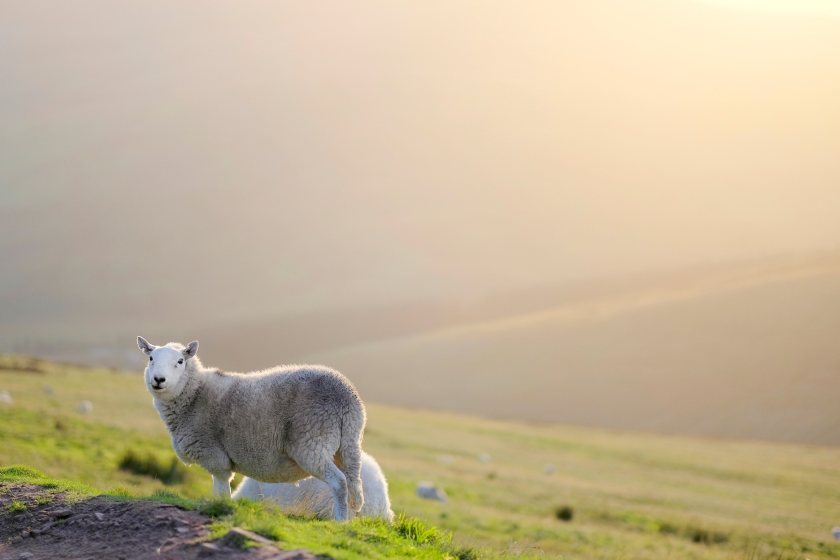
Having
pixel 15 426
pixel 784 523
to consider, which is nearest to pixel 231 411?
pixel 15 426

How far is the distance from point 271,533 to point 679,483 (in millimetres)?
36948

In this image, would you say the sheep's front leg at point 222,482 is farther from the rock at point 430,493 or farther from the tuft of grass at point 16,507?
the rock at point 430,493

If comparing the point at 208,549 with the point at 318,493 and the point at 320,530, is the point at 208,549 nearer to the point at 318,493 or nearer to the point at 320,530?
the point at 320,530

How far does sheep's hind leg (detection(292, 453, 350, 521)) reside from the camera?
31.9 feet

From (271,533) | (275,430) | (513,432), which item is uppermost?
(275,430)

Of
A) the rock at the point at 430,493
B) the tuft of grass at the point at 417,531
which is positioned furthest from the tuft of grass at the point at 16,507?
the rock at the point at 430,493

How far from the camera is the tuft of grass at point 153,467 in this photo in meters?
22.2

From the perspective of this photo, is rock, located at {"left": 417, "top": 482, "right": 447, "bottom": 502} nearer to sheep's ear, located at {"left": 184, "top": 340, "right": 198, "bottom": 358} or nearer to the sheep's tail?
the sheep's tail

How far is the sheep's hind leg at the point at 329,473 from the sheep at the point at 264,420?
1cm

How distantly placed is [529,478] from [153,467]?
63.8ft

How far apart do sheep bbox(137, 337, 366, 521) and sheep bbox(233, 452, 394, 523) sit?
158 centimetres

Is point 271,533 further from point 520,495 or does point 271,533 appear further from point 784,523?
point 784,523

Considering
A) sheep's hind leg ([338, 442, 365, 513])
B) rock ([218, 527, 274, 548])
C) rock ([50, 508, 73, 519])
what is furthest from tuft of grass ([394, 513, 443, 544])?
rock ([50, 508, 73, 519])

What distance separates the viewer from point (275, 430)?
32.4 ft
